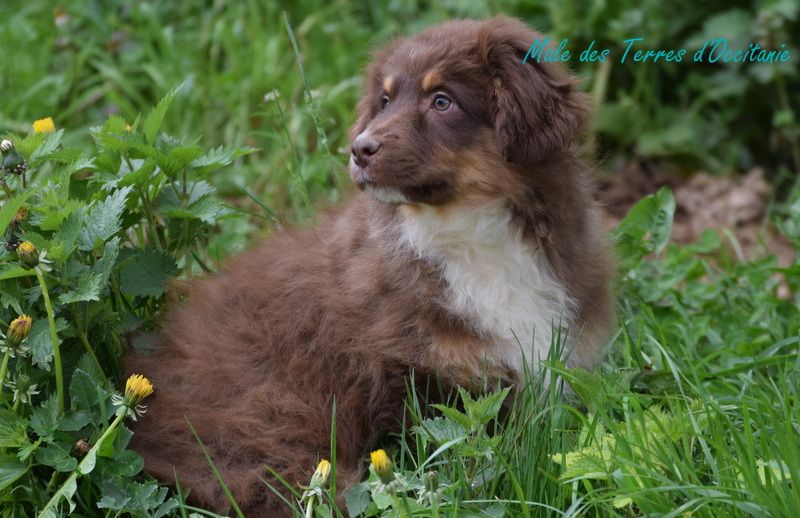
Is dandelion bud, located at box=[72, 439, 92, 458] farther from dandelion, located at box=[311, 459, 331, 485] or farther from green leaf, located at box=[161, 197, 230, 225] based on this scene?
green leaf, located at box=[161, 197, 230, 225]

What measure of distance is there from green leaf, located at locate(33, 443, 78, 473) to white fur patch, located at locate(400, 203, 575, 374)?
1294 mm

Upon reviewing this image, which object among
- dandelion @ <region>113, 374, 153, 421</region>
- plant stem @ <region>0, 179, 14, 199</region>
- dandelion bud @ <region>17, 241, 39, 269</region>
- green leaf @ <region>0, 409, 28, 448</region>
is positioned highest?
plant stem @ <region>0, 179, 14, 199</region>

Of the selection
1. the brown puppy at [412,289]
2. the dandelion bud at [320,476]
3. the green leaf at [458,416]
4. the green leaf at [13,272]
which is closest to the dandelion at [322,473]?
the dandelion bud at [320,476]

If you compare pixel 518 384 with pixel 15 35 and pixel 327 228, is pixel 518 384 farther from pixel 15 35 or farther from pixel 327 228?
pixel 15 35

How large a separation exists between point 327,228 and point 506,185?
0.76 meters

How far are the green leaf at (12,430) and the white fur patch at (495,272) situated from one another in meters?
1.38

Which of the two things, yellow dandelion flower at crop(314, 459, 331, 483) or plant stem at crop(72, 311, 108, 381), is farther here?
plant stem at crop(72, 311, 108, 381)

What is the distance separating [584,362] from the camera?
12.3 ft

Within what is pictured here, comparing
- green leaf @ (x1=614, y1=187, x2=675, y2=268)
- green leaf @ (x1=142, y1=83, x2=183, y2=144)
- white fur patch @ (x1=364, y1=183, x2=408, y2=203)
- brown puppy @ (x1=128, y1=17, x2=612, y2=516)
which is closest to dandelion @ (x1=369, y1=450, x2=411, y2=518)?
brown puppy @ (x1=128, y1=17, x2=612, y2=516)

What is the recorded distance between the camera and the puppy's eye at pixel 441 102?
3496 millimetres

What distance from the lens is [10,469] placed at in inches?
129

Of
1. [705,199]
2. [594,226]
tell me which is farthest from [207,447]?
[705,199]

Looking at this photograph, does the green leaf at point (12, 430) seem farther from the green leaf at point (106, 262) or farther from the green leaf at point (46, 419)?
the green leaf at point (106, 262)

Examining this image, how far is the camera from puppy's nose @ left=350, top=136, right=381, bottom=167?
3.40 metres
